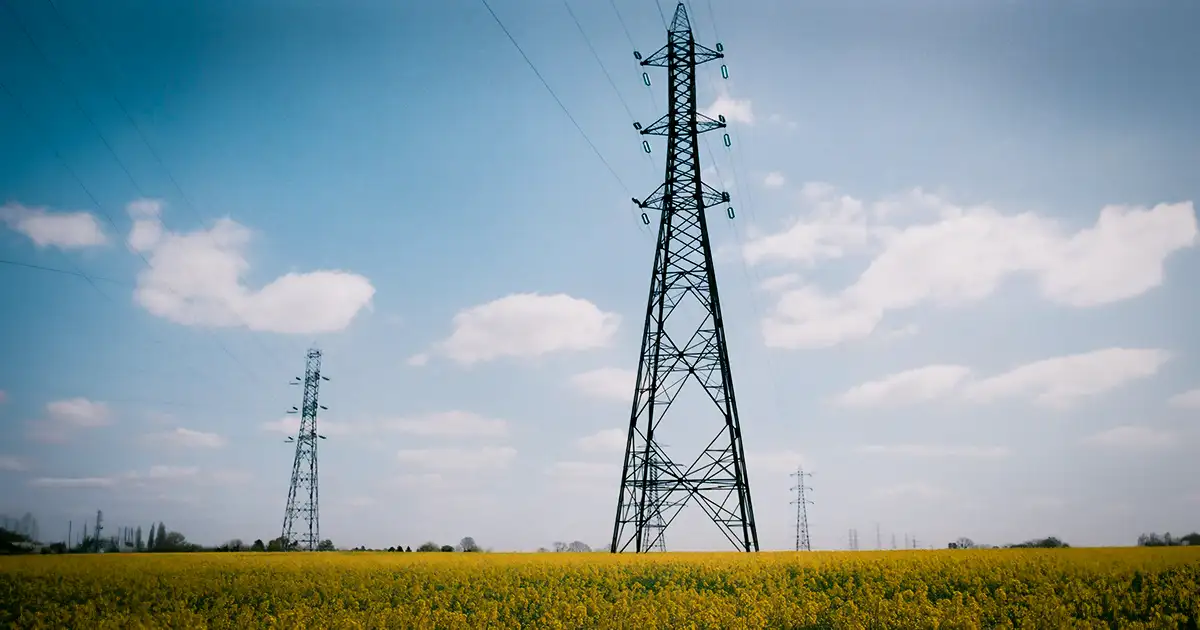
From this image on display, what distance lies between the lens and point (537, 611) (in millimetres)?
18812

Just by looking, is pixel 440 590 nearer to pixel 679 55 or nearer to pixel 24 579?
pixel 24 579

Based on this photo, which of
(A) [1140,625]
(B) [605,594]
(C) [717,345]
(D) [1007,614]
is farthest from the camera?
(C) [717,345]

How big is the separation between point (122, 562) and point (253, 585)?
6.69 metres

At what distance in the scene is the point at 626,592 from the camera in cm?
1928

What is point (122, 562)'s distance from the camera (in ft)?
81.1

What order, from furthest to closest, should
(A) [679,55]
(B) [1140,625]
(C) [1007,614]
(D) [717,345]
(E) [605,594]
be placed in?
(A) [679,55]
(D) [717,345]
(E) [605,594]
(C) [1007,614]
(B) [1140,625]

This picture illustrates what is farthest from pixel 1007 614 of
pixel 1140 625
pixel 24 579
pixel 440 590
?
pixel 24 579

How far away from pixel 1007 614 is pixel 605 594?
905cm

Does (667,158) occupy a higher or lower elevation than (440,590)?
higher

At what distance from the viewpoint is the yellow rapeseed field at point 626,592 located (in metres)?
17.2

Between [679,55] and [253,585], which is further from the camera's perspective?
[679,55]

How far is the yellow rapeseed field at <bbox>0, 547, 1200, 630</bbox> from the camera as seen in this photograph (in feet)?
56.4

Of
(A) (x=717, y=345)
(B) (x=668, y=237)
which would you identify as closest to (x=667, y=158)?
(B) (x=668, y=237)

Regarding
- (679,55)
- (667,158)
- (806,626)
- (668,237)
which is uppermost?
(679,55)
